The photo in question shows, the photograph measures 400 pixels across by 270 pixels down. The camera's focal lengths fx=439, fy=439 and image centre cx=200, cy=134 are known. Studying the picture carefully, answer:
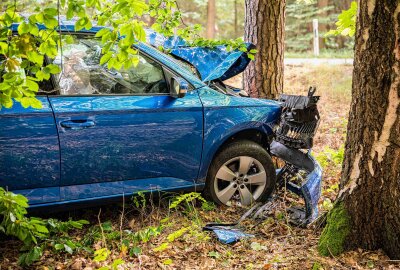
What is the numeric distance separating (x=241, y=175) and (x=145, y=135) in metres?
1.22

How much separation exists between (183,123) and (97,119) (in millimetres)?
817

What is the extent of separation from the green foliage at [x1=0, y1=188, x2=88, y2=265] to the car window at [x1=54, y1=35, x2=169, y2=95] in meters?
1.12

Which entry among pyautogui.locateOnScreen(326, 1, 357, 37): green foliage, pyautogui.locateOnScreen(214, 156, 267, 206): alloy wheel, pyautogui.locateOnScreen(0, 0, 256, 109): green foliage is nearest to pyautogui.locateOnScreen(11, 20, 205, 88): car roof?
pyautogui.locateOnScreen(214, 156, 267, 206): alloy wheel

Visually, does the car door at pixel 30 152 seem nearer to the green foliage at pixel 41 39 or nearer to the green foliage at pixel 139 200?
the green foliage at pixel 41 39

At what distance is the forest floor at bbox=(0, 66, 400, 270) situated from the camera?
338cm

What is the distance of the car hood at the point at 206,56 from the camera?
4.68 meters

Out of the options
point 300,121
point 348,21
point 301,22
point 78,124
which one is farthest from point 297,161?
point 301,22

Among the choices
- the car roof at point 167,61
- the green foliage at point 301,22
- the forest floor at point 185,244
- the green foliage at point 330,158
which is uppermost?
the green foliage at point 301,22

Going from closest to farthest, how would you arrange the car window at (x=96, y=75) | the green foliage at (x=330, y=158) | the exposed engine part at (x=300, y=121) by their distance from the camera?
the car window at (x=96, y=75) < the exposed engine part at (x=300, y=121) < the green foliage at (x=330, y=158)

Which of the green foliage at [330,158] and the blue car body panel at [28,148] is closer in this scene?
the blue car body panel at [28,148]

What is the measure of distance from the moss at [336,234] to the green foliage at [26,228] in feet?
Result: 6.35

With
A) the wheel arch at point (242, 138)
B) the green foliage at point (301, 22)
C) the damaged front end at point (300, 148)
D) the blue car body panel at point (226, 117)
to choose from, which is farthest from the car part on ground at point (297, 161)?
the green foliage at point (301, 22)

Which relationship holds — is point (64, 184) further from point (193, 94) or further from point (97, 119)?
point (193, 94)

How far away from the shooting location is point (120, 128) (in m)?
3.87
